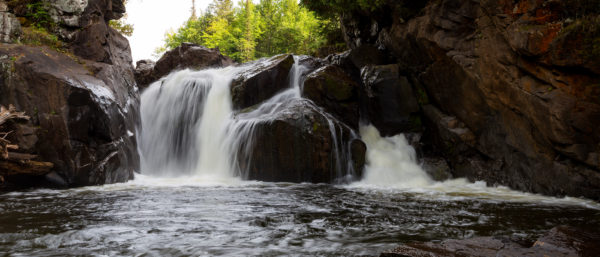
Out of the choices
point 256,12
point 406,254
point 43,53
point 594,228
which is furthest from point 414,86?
point 256,12

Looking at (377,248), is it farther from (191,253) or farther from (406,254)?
(191,253)

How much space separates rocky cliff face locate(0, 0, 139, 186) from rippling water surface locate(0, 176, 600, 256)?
81 centimetres

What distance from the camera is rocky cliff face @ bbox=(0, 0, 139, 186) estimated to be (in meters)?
8.32

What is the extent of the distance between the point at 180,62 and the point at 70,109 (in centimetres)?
908

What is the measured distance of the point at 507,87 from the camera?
833 centimetres

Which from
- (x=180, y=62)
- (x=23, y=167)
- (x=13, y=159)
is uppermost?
(x=180, y=62)

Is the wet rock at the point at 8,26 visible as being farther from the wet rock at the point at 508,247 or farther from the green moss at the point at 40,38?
the wet rock at the point at 508,247

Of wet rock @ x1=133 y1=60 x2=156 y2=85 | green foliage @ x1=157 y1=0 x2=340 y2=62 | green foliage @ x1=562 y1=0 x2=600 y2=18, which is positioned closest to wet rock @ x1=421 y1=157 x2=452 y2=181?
green foliage @ x1=562 y1=0 x2=600 y2=18

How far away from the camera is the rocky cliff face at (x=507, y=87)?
7035 mm

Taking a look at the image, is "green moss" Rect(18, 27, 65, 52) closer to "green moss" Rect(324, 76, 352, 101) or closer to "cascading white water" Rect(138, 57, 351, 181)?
"cascading white water" Rect(138, 57, 351, 181)

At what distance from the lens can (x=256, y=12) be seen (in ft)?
120

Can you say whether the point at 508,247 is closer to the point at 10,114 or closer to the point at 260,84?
the point at 10,114

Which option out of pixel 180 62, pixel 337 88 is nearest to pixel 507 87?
pixel 337 88

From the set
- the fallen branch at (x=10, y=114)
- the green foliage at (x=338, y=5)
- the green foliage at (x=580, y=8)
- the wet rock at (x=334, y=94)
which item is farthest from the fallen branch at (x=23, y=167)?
the green foliage at (x=580, y=8)
